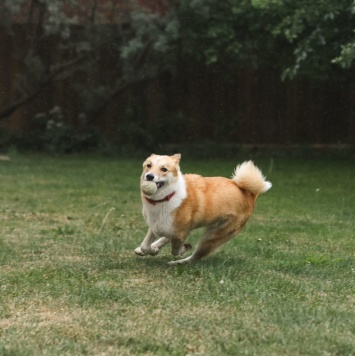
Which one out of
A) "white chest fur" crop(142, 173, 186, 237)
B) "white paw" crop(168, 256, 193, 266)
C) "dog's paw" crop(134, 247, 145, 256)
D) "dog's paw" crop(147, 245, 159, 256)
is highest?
"white chest fur" crop(142, 173, 186, 237)

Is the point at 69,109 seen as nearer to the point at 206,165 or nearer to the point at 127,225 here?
the point at 206,165

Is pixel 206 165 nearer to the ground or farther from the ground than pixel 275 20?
nearer to the ground

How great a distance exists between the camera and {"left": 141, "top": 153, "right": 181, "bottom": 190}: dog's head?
20.0 feet

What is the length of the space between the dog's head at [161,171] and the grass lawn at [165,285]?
0.62m

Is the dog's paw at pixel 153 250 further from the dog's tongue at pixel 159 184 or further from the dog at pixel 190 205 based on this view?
the dog's tongue at pixel 159 184

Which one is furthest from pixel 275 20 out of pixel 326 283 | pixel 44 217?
pixel 326 283

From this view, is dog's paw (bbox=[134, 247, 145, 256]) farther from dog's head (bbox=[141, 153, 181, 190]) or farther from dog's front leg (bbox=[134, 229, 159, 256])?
dog's head (bbox=[141, 153, 181, 190])

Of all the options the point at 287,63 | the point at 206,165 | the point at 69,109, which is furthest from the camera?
the point at 69,109

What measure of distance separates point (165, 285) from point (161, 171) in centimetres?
87

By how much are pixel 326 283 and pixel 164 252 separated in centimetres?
177

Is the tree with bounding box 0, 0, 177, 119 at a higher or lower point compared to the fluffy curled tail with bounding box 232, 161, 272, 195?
higher

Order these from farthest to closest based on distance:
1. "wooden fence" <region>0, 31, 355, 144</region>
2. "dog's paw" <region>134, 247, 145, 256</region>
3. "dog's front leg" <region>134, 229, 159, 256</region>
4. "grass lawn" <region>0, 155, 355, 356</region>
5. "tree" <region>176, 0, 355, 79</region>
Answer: "wooden fence" <region>0, 31, 355, 144</region> < "tree" <region>176, 0, 355, 79</region> < "dog's paw" <region>134, 247, 145, 256</region> < "dog's front leg" <region>134, 229, 159, 256</region> < "grass lawn" <region>0, 155, 355, 356</region>

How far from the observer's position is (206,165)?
1487 centimetres

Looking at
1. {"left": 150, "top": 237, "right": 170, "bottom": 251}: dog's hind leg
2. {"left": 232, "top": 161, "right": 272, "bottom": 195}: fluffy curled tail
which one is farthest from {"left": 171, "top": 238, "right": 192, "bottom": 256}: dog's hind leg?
{"left": 232, "top": 161, "right": 272, "bottom": 195}: fluffy curled tail
